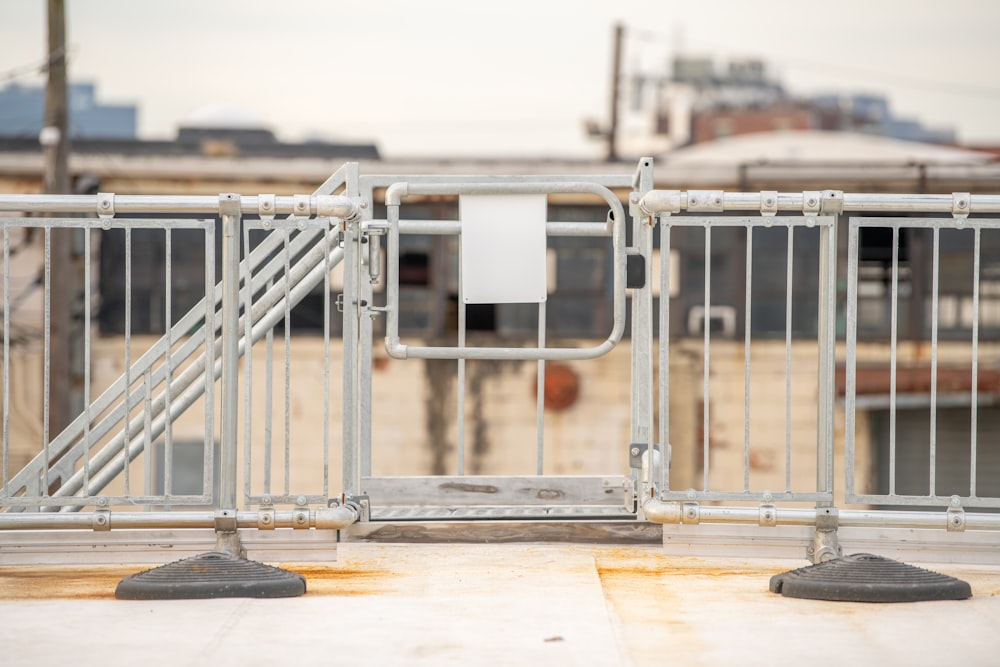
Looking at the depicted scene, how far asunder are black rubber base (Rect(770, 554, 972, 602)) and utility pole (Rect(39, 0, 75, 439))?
1849 cm

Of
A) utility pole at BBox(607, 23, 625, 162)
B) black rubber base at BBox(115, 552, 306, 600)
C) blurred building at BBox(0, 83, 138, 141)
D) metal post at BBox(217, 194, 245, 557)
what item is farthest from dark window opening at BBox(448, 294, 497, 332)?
blurred building at BBox(0, 83, 138, 141)

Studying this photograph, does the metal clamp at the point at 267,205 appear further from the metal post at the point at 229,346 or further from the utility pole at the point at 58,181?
the utility pole at the point at 58,181

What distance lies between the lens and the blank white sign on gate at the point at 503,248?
500 centimetres

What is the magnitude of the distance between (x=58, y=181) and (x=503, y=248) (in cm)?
1801

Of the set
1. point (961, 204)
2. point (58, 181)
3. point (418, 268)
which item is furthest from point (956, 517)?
point (418, 268)

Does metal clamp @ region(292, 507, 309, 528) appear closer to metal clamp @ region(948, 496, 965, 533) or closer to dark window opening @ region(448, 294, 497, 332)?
metal clamp @ region(948, 496, 965, 533)

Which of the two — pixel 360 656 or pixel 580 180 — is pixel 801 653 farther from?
pixel 580 180

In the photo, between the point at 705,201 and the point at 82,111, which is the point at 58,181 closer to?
the point at 705,201

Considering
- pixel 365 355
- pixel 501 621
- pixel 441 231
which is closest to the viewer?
pixel 501 621

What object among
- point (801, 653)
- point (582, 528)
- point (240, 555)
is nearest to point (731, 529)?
point (582, 528)

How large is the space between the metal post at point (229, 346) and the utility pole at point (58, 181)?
17294mm

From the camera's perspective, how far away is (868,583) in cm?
425

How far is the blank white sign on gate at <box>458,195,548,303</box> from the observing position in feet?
16.4

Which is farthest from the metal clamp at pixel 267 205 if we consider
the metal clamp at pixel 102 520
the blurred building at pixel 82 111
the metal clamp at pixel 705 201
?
the blurred building at pixel 82 111
